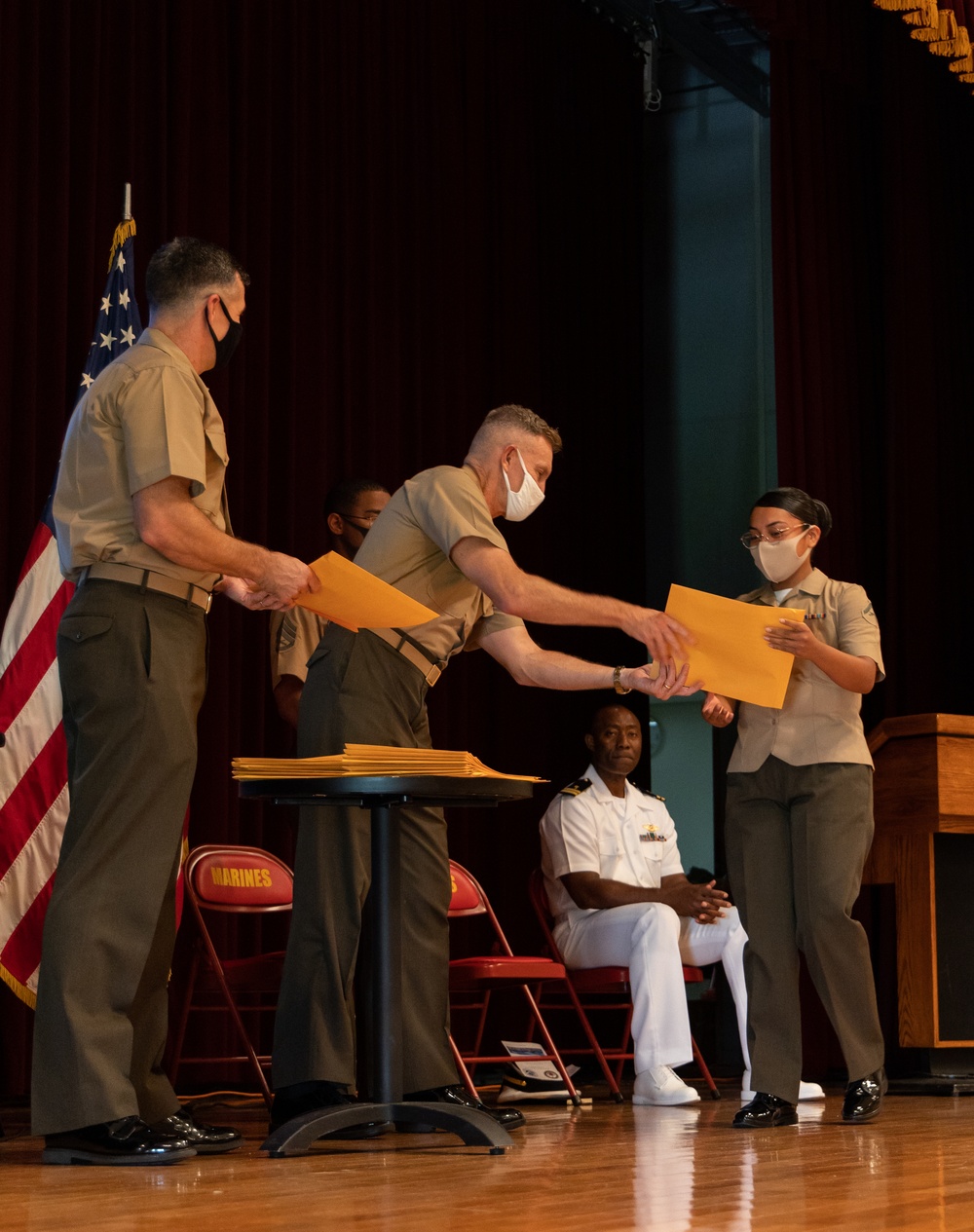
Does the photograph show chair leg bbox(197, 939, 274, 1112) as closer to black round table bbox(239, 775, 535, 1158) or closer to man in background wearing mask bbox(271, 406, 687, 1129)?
man in background wearing mask bbox(271, 406, 687, 1129)

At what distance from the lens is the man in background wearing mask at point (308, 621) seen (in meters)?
4.54

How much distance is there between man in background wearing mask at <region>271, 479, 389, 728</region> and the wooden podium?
1806 millimetres

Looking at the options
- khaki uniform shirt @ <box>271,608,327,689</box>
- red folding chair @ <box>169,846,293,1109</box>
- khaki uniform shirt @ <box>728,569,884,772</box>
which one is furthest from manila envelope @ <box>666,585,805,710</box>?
red folding chair @ <box>169,846,293,1109</box>

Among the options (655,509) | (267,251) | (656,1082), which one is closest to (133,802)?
(656,1082)

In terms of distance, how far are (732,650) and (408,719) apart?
70 cm

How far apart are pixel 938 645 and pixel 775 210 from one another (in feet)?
6.52

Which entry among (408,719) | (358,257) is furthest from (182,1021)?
(358,257)

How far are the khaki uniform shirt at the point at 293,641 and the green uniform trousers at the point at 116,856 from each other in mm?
1461

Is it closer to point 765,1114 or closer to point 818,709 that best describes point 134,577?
point 818,709

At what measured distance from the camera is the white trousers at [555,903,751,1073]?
5105 millimetres

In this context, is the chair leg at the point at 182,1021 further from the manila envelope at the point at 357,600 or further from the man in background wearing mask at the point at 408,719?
the manila envelope at the point at 357,600

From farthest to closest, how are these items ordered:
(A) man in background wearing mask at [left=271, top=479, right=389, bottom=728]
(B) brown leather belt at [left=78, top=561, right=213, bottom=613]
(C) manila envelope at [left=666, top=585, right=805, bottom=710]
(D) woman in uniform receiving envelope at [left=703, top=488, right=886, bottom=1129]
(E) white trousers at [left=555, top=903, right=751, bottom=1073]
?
(E) white trousers at [left=555, top=903, right=751, bottom=1073] < (A) man in background wearing mask at [left=271, top=479, right=389, bottom=728] < (D) woman in uniform receiving envelope at [left=703, top=488, right=886, bottom=1129] < (C) manila envelope at [left=666, top=585, right=805, bottom=710] < (B) brown leather belt at [left=78, top=561, right=213, bottom=613]

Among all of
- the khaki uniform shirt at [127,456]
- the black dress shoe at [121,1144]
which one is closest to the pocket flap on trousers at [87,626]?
the khaki uniform shirt at [127,456]

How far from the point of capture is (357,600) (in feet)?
9.91
